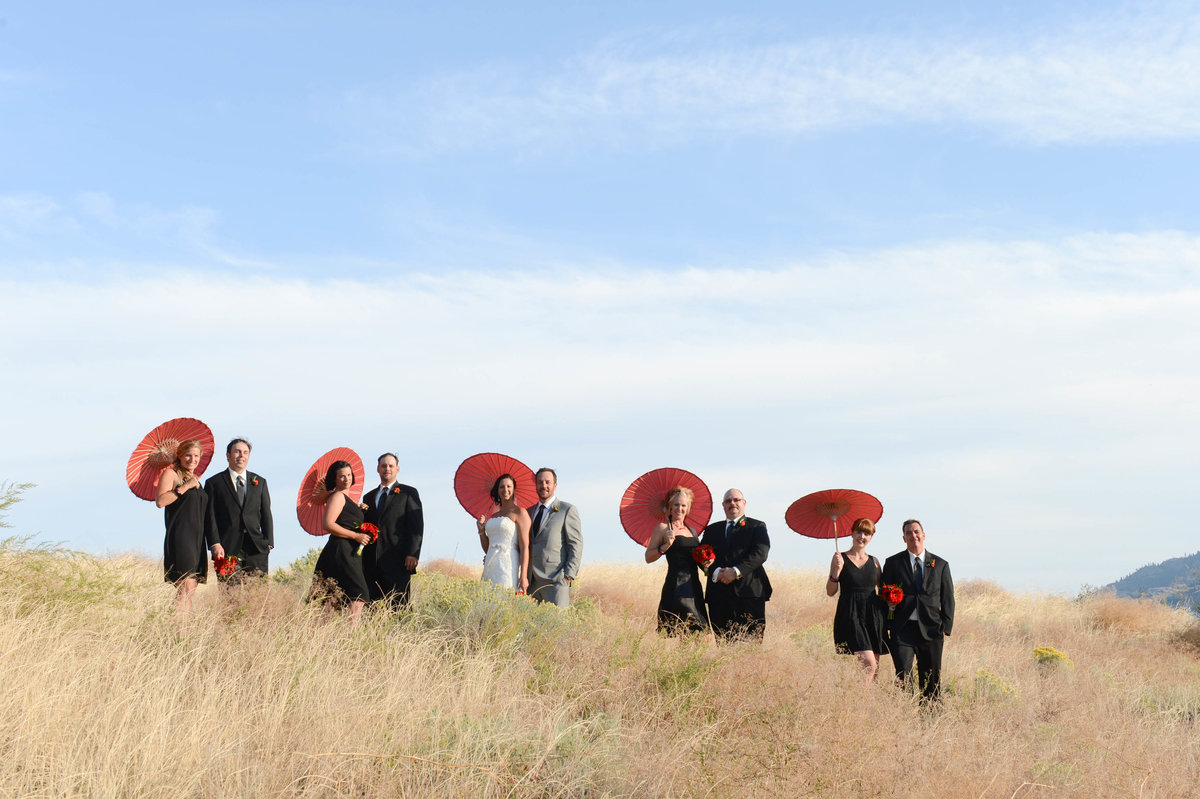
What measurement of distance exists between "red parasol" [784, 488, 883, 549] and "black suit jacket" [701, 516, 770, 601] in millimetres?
957

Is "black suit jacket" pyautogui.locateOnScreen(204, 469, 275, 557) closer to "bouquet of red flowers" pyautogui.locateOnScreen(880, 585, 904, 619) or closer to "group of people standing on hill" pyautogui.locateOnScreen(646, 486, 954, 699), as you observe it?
"group of people standing on hill" pyautogui.locateOnScreen(646, 486, 954, 699)

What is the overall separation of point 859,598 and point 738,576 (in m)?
1.21

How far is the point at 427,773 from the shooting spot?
5.80 metres

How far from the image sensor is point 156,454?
32.9 feet

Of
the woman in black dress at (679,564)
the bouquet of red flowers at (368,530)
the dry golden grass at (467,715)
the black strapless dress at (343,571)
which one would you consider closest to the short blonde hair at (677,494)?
the woman in black dress at (679,564)

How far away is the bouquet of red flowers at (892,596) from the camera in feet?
31.0

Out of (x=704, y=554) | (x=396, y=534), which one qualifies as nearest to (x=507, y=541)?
(x=396, y=534)

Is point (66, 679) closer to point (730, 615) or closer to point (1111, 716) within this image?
point (730, 615)

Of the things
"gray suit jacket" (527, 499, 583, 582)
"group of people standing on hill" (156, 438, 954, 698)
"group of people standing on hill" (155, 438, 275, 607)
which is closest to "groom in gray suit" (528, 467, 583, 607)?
"gray suit jacket" (527, 499, 583, 582)

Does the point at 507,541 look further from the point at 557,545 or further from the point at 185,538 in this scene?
the point at 185,538

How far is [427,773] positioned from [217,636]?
10.7 feet

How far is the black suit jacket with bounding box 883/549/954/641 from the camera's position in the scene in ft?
31.0

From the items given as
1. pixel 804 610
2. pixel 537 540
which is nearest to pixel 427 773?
pixel 537 540

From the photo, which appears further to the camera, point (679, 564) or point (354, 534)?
point (679, 564)
